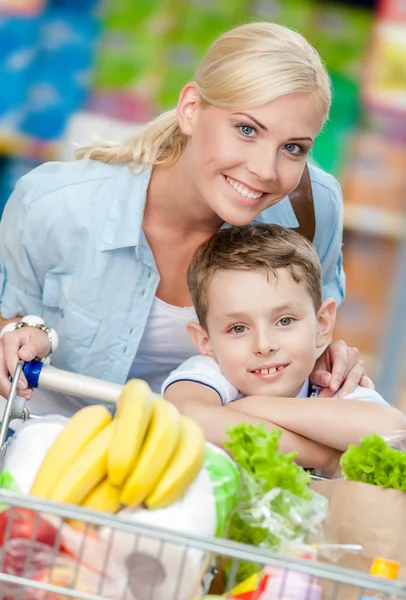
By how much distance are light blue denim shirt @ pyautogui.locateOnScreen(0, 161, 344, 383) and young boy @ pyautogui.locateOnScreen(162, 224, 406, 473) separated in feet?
0.75

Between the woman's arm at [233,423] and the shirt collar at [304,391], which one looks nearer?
the woman's arm at [233,423]

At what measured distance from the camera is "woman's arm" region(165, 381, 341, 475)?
159cm

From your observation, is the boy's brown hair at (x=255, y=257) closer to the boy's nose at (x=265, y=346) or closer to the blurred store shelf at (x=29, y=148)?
the boy's nose at (x=265, y=346)

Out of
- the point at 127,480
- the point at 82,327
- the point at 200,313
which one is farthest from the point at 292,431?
the point at 82,327

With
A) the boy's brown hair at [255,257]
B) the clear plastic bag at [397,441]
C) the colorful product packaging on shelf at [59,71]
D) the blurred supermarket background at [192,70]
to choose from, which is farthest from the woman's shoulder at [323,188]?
the colorful product packaging on shelf at [59,71]

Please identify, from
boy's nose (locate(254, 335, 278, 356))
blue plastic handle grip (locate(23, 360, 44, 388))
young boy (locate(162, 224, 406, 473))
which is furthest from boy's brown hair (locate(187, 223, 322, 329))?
blue plastic handle grip (locate(23, 360, 44, 388))

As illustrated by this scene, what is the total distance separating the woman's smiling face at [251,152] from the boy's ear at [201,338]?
20 cm

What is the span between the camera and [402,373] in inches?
177

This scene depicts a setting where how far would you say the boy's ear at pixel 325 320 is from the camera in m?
1.88

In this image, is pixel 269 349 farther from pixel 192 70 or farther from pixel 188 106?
pixel 192 70

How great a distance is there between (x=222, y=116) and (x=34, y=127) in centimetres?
286

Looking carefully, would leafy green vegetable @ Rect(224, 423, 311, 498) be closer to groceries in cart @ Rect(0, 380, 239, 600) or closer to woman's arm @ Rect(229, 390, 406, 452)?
groceries in cart @ Rect(0, 380, 239, 600)

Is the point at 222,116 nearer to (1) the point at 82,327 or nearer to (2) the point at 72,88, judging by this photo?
(1) the point at 82,327

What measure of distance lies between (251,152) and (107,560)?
2.90 ft
